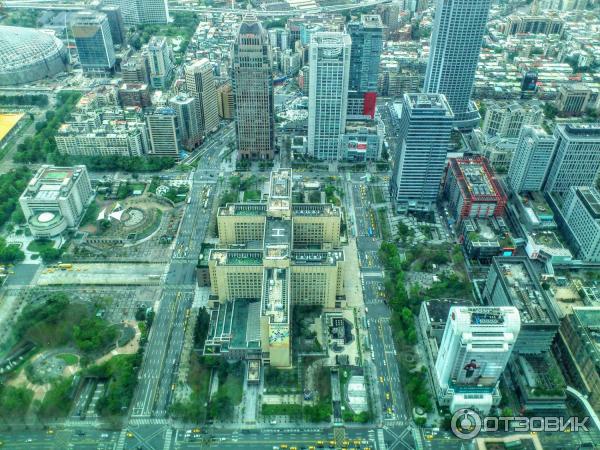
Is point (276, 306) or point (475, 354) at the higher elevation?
point (475, 354)

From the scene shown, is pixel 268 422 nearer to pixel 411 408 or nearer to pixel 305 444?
pixel 305 444

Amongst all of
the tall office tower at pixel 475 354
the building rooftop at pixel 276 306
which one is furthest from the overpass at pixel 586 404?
the building rooftop at pixel 276 306

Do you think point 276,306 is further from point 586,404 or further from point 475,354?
point 586,404

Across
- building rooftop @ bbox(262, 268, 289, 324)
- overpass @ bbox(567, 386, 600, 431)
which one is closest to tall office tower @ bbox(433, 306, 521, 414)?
overpass @ bbox(567, 386, 600, 431)

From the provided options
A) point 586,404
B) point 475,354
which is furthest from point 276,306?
point 586,404

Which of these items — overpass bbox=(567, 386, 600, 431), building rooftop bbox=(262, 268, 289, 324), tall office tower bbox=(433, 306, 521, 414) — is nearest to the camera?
tall office tower bbox=(433, 306, 521, 414)

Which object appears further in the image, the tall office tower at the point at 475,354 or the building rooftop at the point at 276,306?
the building rooftop at the point at 276,306

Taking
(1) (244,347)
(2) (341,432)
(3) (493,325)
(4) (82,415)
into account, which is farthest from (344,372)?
(4) (82,415)

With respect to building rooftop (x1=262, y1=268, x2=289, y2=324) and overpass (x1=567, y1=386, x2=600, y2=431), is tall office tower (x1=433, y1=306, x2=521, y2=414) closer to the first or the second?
overpass (x1=567, y1=386, x2=600, y2=431)

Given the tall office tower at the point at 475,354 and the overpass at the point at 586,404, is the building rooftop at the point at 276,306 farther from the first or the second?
the overpass at the point at 586,404
